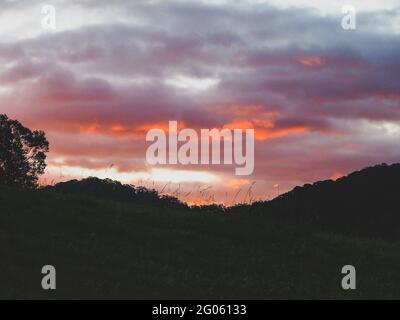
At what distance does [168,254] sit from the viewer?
27.7m

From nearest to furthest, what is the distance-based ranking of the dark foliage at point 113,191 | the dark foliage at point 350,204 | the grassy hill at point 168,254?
the grassy hill at point 168,254 < the dark foliage at point 350,204 < the dark foliage at point 113,191

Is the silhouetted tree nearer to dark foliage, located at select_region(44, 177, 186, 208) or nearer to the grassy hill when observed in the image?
dark foliage, located at select_region(44, 177, 186, 208)

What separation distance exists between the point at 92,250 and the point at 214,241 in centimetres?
592

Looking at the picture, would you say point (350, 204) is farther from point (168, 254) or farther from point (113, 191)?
point (168, 254)

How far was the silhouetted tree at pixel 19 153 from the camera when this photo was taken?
5738 centimetres

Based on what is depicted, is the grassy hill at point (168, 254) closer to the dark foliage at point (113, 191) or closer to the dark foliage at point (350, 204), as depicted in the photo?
the dark foliage at point (350, 204)
